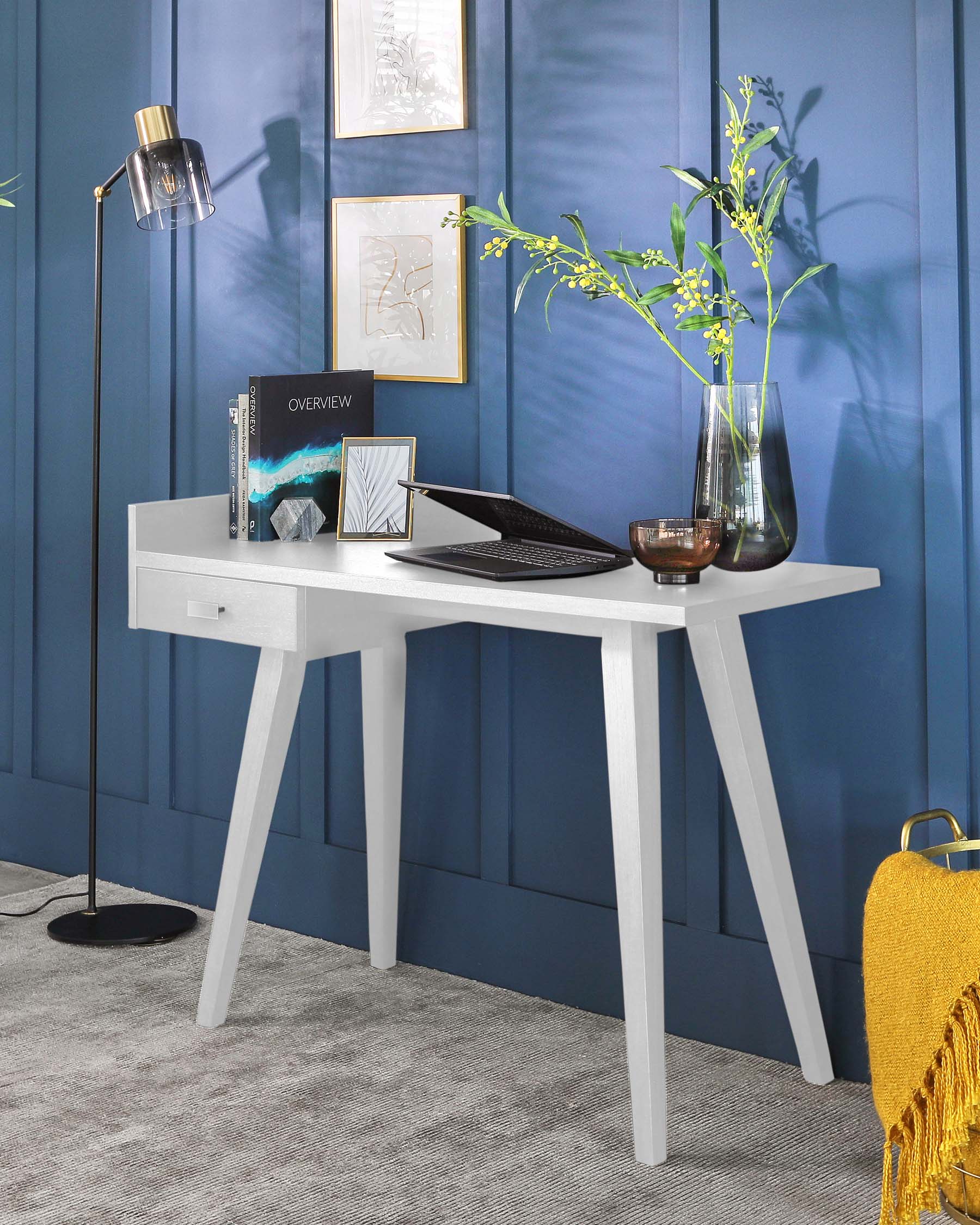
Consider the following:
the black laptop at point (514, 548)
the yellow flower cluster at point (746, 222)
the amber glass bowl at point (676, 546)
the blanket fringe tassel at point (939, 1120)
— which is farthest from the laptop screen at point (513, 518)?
the blanket fringe tassel at point (939, 1120)

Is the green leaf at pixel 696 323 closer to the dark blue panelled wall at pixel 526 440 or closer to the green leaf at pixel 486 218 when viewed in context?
the dark blue panelled wall at pixel 526 440

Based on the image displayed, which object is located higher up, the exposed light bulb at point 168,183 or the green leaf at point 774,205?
the exposed light bulb at point 168,183

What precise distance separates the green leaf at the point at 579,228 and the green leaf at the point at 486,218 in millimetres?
97

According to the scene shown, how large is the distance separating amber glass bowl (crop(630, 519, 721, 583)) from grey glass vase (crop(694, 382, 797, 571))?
0.08 meters

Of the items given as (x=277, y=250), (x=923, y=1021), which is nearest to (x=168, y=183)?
(x=277, y=250)

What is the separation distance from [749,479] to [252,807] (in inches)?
38.4

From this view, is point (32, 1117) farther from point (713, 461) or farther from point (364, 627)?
point (713, 461)

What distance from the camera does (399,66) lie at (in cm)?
264

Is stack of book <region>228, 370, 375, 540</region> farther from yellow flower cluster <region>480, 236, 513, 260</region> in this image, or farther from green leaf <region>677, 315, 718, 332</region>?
green leaf <region>677, 315, 718, 332</region>

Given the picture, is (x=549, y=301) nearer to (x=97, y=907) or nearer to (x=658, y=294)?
(x=658, y=294)

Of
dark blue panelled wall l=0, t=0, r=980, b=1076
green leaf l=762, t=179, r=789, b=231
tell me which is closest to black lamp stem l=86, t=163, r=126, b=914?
dark blue panelled wall l=0, t=0, r=980, b=1076

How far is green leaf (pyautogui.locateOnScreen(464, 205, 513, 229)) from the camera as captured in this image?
7.50 ft

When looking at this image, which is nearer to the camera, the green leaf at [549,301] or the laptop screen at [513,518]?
the laptop screen at [513,518]

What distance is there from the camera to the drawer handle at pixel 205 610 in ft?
7.55
